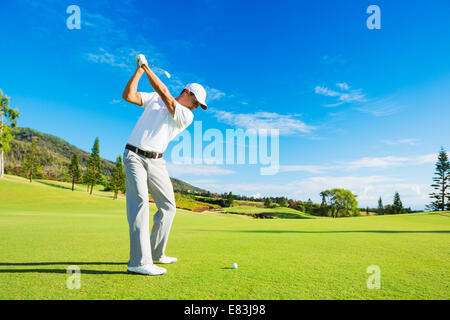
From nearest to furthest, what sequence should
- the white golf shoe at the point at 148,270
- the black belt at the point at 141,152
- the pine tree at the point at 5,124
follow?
the white golf shoe at the point at 148,270 → the black belt at the point at 141,152 → the pine tree at the point at 5,124

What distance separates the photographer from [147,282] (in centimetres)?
364

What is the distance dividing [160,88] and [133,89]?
638mm

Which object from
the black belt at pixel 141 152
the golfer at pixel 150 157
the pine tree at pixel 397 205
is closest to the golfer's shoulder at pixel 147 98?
the golfer at pixel 150 157

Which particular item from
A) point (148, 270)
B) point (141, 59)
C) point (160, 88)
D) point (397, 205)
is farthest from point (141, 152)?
point (397, 205)

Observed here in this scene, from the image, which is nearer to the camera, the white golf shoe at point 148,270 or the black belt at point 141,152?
the white golf shoe at point 148,270

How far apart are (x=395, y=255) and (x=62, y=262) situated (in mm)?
6830

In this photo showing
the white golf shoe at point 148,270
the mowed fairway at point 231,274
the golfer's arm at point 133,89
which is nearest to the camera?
the mowed fairway at point 231,274

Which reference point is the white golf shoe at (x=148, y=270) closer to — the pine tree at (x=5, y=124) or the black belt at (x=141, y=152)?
the black belt at (x=141, y=152)

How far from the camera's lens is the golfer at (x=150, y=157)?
4471 millimetres

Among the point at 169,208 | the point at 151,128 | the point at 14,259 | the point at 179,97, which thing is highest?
the point at 179,97

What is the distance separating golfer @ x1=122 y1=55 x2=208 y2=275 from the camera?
447 cm
